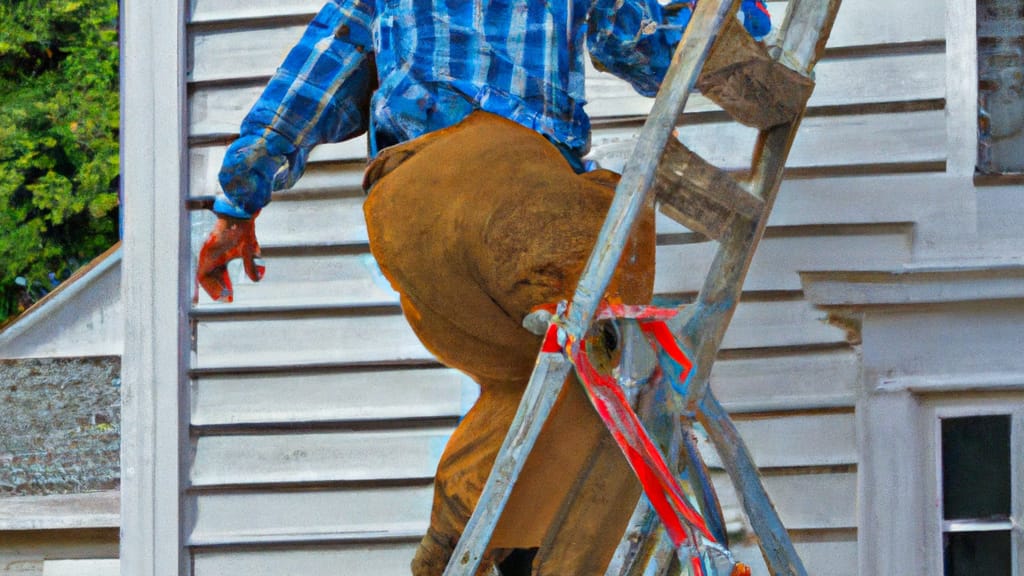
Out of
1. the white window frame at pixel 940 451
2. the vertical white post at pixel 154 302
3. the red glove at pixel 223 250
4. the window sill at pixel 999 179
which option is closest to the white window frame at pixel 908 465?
the white window frame at pixel 940 451

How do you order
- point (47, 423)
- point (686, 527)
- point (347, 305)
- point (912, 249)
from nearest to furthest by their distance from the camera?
point (686, 527)
point (912, 249)
point (347, 305)
point (47, 423)

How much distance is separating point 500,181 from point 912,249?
2.07 metres

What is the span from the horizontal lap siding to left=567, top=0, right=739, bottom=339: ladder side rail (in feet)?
6.23

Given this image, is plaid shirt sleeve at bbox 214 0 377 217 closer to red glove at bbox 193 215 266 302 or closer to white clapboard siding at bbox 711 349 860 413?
red glove at bbox 193 215 266 302

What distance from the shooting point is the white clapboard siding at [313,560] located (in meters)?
3.98

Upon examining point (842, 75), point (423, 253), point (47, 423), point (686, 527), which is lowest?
point (686, 527)

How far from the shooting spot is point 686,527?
186cm

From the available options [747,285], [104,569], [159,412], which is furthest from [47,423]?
[747,285]

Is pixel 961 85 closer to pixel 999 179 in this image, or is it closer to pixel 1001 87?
pixel 1001 87

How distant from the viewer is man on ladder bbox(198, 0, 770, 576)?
6.62ft

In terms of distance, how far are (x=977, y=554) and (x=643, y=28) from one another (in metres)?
2.26

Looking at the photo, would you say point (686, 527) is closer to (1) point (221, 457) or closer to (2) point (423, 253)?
(2) point (423, 253)

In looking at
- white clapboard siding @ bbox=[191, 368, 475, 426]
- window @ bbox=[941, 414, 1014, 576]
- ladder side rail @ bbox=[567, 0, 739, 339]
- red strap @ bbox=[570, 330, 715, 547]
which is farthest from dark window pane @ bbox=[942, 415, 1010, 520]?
ladder side rail @ bbox=[567, 0, 739, 339]

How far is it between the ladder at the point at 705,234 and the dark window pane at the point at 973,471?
1.86m
